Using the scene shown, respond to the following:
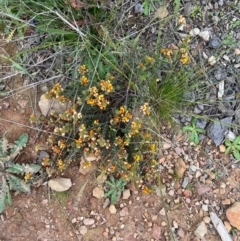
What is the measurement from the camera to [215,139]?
2580 mm

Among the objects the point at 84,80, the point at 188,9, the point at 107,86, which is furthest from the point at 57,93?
the point at 188,9

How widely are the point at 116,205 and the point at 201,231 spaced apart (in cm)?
49

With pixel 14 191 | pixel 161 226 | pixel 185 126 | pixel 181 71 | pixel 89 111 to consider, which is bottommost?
pixel 161 226

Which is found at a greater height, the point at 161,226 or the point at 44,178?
the point at 44,178

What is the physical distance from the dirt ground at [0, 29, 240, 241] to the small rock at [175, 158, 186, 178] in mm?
28

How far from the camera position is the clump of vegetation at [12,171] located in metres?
2.43

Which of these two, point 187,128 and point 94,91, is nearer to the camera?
point 94,91

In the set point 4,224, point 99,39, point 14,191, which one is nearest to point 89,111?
point 99,39

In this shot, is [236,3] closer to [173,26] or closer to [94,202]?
[173,26]

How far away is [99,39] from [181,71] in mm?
500

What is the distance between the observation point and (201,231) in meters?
2.47

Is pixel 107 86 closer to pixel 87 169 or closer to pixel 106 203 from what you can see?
pixel 87 169

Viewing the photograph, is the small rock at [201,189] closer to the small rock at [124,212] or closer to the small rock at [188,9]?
the small rock at [124,212]

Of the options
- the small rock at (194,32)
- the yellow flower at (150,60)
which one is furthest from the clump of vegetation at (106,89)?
the small rock at (194,32)
